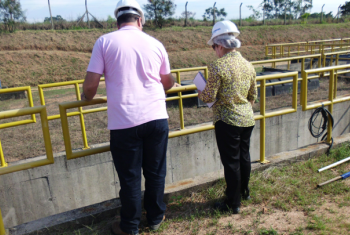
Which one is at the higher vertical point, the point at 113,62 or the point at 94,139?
the point at 113,62

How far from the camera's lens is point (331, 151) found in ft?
13.9

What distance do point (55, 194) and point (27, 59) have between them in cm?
1701

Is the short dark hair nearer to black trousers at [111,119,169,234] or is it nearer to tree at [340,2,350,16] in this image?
black trousers at [111,119,169,234]

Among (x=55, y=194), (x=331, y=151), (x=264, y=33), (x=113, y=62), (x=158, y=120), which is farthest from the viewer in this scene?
(x=264, y=33)

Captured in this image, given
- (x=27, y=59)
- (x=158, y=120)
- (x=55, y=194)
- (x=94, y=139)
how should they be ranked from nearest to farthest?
(x=158, y=120)
(x=55, y=194)
(x=94, y=139)
(x=27, y=59)

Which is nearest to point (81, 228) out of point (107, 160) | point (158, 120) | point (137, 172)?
point (137, 172)

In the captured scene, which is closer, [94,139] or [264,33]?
[94,139]

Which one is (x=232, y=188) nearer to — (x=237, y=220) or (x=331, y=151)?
(x=237, y=220)

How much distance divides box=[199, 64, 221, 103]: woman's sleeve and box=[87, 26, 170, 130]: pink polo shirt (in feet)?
1.55

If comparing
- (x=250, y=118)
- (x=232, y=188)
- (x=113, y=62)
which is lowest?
(x=232, y=188)

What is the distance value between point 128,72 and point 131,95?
0.52ft

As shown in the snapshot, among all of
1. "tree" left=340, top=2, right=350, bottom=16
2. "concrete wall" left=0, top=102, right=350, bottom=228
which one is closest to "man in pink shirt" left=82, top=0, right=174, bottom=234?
"concrete wall" left=0, top=102, right=350, bottom=228

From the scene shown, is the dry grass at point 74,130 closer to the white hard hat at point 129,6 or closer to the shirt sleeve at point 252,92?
the shirt sleeve at point 252,92

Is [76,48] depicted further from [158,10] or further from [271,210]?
[271,210]
